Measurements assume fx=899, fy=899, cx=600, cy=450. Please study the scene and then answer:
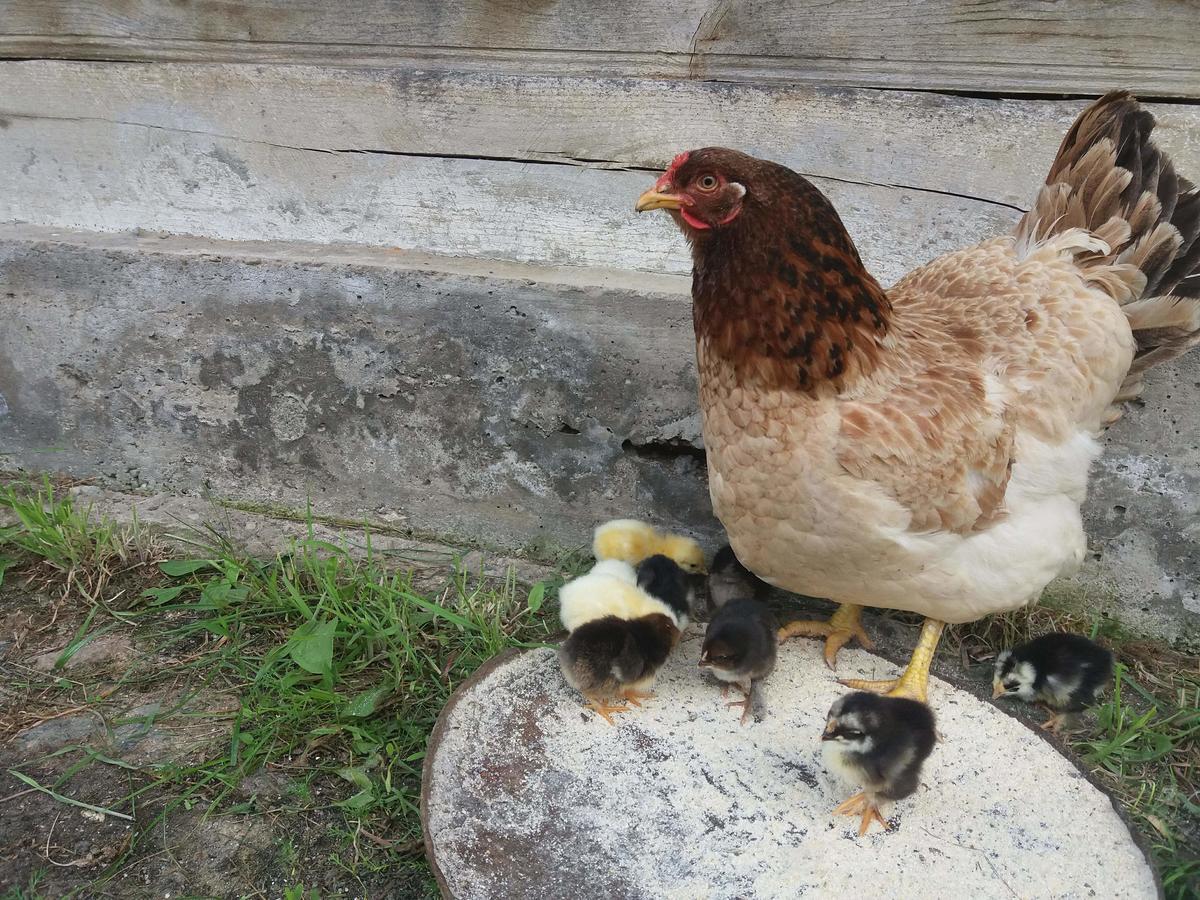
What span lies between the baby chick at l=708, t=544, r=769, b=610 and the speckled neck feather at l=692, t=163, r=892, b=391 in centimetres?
70

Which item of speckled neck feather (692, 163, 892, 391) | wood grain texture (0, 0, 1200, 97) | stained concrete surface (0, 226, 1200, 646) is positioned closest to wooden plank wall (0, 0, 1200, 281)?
wood grain texture (0, 0, 1200, 97)

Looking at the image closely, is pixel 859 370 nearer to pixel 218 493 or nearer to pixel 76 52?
pixel 218 493

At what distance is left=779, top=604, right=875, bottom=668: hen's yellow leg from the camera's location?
2389mm

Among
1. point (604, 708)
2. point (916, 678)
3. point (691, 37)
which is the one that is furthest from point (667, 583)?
point (691, 37)

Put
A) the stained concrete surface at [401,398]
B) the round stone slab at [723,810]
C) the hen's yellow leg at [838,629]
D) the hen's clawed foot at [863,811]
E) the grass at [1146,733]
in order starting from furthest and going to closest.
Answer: the stained concrete surface at [401,398] → the hen's yellow leg at [838,629] → the grass at [1146,733] → the hen's clawed foot at [863,811] → the round stone slab at [723,810]

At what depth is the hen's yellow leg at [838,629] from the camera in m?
2.39

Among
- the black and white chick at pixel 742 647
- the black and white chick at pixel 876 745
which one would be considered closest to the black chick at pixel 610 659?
the black and white chick at pixel 742 647

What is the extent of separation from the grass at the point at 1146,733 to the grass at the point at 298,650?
4.47 ft

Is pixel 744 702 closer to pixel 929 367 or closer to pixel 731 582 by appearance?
pixel 731 582

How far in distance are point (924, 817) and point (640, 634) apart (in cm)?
71

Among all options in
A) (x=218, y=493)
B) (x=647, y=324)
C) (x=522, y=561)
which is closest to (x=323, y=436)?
(x=218, y=493)

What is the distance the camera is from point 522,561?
282cm

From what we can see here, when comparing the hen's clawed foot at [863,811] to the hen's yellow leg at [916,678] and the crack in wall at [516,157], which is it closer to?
the hen's yellow leg at [916,678]

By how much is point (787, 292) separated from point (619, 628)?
835 mm
